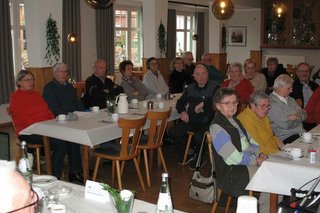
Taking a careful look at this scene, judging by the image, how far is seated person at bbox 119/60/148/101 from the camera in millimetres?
6629

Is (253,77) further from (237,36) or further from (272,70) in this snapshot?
(237,36)

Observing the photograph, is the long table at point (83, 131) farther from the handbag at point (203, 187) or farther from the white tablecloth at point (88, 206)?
the white tablecloth at point (88, 206)

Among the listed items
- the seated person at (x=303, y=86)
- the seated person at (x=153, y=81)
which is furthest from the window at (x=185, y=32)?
the seated person at (x=303, y=86)

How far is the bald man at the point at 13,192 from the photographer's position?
127 cm

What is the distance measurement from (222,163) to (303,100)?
293 centimetres

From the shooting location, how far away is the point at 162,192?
199 cm

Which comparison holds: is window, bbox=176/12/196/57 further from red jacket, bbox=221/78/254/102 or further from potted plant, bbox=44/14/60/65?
red jacket, bbox=221/78/254/102

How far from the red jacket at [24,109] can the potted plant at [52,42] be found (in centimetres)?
257

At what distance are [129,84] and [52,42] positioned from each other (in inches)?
65.2

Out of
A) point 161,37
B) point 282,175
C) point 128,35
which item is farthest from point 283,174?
point 128,35

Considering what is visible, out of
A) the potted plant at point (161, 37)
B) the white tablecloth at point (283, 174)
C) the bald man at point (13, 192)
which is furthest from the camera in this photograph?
the potted plant at point (161, 37)

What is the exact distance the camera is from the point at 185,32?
628 inches

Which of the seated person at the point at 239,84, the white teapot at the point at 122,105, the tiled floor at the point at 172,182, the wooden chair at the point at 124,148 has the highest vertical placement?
the seated person at the point at 239,84

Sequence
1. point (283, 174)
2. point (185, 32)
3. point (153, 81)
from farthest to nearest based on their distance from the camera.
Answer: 1. point (185, 32)
2. point (153, 81)
3. point (283, 174)
